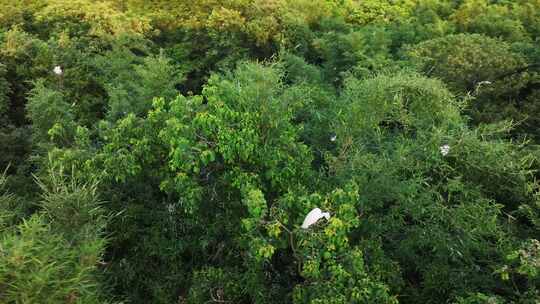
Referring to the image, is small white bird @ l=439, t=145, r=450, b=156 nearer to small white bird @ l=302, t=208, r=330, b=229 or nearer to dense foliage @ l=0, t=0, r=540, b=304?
dense foliage @ l=0, t=0, r=540, b=304

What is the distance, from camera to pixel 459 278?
4832 mm

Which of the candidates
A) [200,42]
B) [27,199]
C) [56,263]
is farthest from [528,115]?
[27,199]

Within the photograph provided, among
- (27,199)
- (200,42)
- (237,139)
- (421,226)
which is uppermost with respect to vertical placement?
(237,139)

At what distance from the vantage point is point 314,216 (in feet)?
13.0

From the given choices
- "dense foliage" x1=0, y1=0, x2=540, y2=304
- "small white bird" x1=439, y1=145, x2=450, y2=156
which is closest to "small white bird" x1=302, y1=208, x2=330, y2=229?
"dense foliage" x1=0, y1=0, x2=540, y2=304

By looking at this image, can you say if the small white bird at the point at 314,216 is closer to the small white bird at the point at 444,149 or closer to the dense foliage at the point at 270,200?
the dense foliage at the point at 270,200

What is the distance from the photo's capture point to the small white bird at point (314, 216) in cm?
396

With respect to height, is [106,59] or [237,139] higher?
[237,139]

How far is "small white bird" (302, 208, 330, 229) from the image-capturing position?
3.96m

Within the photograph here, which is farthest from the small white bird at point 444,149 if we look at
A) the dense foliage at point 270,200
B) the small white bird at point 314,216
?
the small white bird at point 314,216

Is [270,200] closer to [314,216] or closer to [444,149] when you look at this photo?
[314,216]

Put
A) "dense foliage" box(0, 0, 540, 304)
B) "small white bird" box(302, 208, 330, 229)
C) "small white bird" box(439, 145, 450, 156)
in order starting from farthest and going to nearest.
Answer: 1. "small white bird" box(439, 145, 450, 156)
2. "dense foliage" box(0, 0, 540, 304)
3. "small white bird" box(302, 208, 330, 229)

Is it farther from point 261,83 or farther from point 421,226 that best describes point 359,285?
point 261,83

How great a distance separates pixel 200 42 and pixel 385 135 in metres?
5.21
